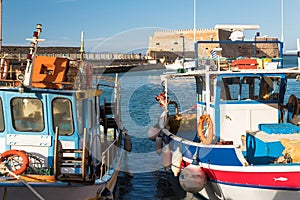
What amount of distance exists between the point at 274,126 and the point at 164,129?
170 inches

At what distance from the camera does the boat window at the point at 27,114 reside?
8.87 meters

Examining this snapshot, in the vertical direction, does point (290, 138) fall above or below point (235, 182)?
above

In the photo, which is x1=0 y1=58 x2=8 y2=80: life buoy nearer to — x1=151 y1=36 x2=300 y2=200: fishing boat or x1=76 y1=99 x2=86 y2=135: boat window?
x1=76 y1=99 x2=86 y2=135: boat window

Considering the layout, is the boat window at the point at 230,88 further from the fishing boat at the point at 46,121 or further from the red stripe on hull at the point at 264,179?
the fishing boat at the point at 46,121

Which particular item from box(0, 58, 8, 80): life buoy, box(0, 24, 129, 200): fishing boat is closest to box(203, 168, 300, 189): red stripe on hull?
box(0, 24, 129, 200): fishing boat

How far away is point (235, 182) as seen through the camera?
1015 cm

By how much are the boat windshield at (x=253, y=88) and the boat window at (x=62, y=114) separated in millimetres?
4927

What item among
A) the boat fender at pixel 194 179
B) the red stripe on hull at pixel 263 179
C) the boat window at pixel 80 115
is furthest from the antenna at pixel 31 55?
the red stripe on hull at pixel 263 179

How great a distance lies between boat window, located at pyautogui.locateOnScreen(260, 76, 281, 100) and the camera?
12.7 meters

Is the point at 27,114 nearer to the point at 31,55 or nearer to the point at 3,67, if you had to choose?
the point at 31,55

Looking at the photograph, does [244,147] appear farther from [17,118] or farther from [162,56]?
[162,56]

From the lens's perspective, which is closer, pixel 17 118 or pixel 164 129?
pixel 17 118

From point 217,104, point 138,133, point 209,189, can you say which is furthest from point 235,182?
point 138,133

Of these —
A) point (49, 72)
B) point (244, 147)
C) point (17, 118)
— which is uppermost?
point (49, 72)
